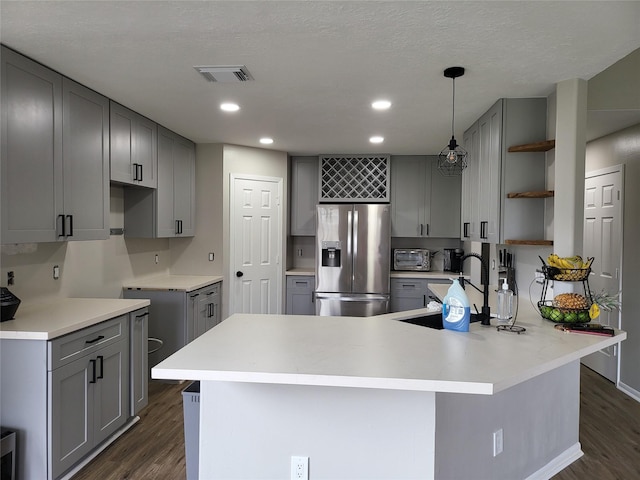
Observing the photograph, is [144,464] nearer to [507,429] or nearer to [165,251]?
[507,429]

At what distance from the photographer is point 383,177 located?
210 inches

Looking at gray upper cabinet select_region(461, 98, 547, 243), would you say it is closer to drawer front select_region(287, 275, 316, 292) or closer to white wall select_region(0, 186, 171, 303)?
drawer front select_region(287, 275, 316, 292)

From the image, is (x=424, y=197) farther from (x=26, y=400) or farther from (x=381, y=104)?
(x=26, y=400)

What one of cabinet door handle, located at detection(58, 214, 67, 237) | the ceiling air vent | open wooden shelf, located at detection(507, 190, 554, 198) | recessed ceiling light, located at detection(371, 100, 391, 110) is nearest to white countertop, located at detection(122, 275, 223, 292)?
cabinet door handle, located at detection(58, 214, 67, 237)

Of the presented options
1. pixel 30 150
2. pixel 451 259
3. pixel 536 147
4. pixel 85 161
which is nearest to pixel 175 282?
pixel 85 161

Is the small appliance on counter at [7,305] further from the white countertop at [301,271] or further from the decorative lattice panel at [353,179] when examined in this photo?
the decorative lattice panel at [353,179]

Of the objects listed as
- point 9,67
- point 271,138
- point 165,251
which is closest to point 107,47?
point 9,67

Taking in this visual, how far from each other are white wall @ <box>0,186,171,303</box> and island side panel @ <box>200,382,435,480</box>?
1718 mm

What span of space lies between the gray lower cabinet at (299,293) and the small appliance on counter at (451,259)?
181 centimetres

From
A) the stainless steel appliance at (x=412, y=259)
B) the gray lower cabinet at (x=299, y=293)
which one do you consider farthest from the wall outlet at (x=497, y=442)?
the stainless steel appliance at (x=412, y=259)

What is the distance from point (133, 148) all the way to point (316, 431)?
9.12 ft

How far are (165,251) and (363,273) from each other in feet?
7.50

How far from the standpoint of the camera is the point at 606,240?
3834 millimetres

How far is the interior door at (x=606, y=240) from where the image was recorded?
3678mm
